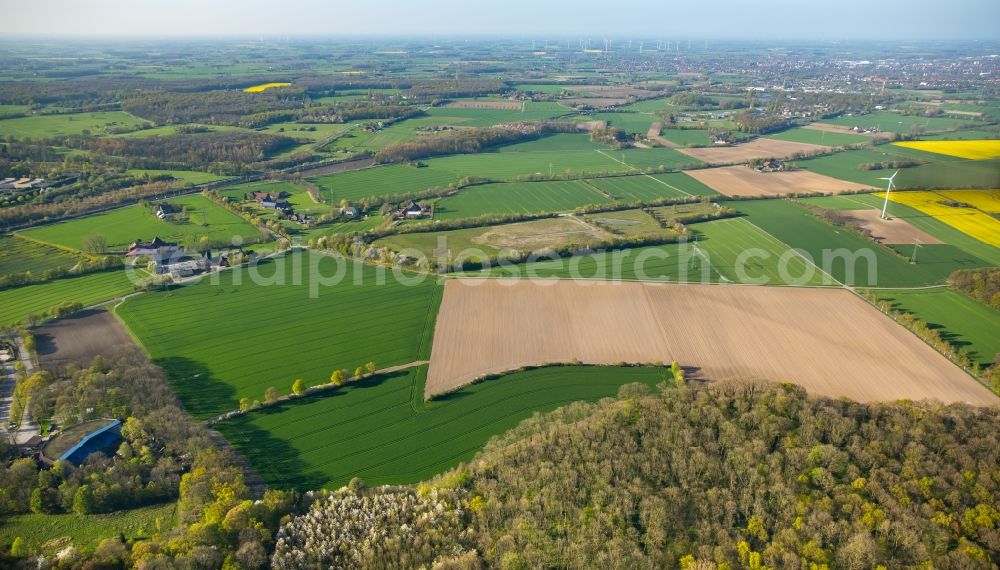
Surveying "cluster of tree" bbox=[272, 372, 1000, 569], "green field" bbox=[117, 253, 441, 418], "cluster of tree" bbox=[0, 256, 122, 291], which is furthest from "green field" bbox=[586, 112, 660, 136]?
"cluster of tree" bbox=[272, 372, 1000, 569]

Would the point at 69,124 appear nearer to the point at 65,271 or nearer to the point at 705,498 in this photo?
the point at 65,271

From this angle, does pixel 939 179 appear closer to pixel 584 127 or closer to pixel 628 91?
pixel 584 127

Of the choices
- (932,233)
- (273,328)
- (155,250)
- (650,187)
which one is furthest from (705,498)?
(650,187)

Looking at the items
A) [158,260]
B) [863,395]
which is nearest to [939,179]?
[863,395]

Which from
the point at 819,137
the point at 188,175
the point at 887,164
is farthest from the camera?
the point at 819,137

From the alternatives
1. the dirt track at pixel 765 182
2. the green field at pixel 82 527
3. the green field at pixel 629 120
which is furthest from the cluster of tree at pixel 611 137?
the green field at pixel 82 527

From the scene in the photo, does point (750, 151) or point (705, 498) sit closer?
point (705, 498)
